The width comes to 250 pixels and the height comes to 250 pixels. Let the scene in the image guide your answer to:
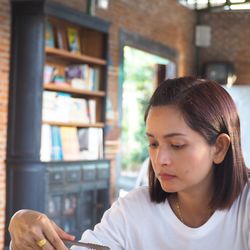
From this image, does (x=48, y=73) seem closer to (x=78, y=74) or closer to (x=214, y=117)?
(x=78, y=74)

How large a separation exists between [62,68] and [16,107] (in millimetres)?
864

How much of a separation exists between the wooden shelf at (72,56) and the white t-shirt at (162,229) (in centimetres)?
→ 343

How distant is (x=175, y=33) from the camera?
306 inches

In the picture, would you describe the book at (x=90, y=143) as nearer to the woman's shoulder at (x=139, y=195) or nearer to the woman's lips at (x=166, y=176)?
the woman's shoulder at (x=139, y=195)

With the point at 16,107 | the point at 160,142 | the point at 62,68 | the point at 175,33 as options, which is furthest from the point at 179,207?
the point at 175,33


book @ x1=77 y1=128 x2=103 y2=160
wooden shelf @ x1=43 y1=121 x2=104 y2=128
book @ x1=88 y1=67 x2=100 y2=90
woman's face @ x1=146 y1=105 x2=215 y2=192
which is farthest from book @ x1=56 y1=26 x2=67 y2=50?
woman's face @ x1=146 y1=105 x2=215 y2=192

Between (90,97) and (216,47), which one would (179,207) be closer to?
(90,97)

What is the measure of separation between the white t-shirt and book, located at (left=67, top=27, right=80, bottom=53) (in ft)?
12.8

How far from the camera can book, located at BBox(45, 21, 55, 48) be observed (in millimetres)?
4742

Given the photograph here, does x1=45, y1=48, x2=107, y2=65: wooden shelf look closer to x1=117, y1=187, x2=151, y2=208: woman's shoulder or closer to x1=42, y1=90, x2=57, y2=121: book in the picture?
x1=42, y1=90, x2=57, y2=121: book

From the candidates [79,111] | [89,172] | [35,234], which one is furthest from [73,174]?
[35,234]

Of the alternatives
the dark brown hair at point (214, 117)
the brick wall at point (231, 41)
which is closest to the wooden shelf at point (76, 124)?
the dark brown hair at point (214, 117)

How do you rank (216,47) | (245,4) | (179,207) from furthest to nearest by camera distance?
1. (216,47)
2. (245,4)
3. (179,207)

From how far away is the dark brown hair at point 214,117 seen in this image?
1.20m
